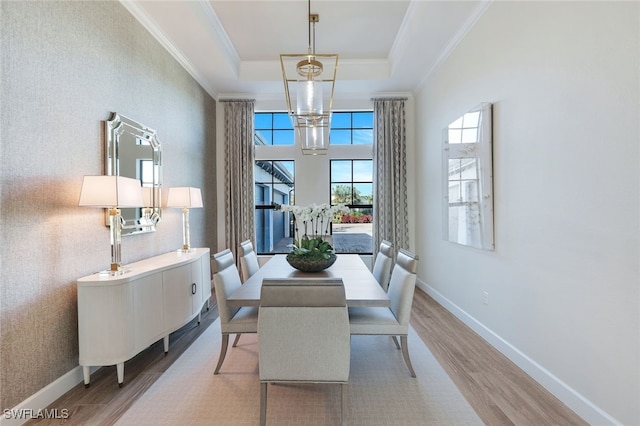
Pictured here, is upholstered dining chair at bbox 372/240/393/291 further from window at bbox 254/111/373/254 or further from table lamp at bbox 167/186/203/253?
window at bbox 254/111/373/254

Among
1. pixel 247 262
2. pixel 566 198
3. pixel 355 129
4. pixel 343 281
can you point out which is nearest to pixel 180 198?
pixel 247 262

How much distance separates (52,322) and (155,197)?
5.19 ft

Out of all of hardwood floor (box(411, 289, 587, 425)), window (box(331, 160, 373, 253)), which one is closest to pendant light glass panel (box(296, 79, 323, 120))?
hardwood floor (box(411, 289, 587, 425))

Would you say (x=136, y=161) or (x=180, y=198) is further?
(x=180, y=198)

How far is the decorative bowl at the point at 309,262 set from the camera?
2.62 metres

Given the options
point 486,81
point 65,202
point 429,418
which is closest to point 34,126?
point 65,202

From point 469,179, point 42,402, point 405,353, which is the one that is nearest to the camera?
point 42,402

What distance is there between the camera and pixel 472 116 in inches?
126

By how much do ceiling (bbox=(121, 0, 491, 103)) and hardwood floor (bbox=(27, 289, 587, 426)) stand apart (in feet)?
10.5

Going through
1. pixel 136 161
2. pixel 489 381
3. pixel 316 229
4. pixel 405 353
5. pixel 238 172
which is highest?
pixel 238 172

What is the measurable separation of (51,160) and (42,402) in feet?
5.10

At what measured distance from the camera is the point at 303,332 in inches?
68.1

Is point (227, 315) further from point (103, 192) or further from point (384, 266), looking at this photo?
point (384, 266)

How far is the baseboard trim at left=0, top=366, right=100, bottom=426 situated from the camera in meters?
1.82
